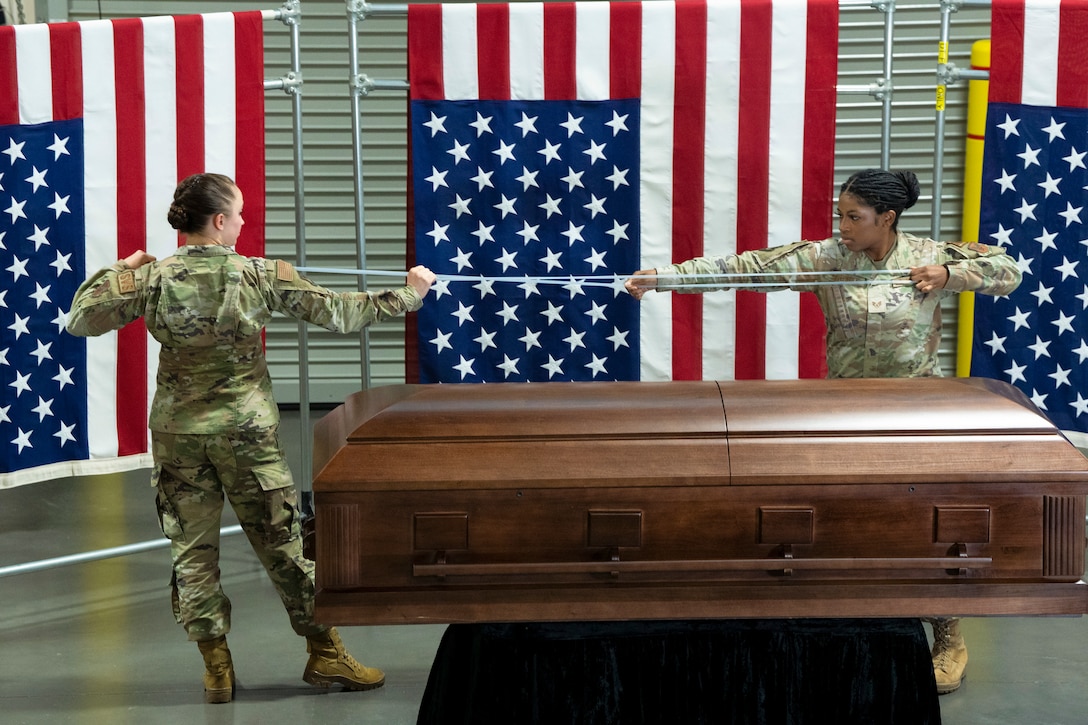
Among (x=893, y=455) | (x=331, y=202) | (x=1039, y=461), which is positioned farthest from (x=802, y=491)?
(x=331, y=202)

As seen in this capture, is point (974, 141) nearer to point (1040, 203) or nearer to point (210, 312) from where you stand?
point (1040, 203)

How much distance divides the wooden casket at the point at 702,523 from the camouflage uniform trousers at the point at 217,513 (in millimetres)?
848

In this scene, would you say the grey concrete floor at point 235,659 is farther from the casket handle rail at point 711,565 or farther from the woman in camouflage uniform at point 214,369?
the casket handle rail at point 711,565

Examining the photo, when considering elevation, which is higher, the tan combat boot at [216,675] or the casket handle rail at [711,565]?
the casket handle rail at [711,565]

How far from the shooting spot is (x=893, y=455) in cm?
248

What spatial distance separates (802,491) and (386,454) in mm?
874

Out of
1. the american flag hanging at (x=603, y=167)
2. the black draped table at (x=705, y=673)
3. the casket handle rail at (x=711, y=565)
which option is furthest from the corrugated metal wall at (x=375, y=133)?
the casket handle rail at (x=711, y=565)

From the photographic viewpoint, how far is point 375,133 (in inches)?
291

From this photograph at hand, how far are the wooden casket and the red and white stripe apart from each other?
1942mm

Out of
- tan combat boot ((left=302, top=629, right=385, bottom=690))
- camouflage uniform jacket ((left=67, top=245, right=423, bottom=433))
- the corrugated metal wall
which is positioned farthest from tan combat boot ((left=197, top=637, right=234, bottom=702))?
the corrugated metal wall

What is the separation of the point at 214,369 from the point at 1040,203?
281cm

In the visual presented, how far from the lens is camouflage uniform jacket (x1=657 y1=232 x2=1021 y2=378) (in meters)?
3.32

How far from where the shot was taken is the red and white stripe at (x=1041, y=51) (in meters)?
3.98

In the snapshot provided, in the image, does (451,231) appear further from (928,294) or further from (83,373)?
(928,294)
